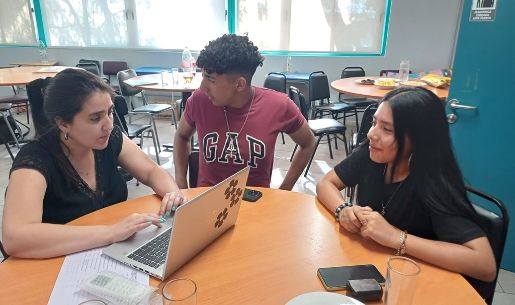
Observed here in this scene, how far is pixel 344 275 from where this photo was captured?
3.16 feet

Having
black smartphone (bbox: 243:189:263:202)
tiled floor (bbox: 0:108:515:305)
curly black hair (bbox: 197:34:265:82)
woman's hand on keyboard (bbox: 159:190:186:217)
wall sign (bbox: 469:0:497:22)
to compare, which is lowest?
tiled floor (bbox: 0:108:515:305)

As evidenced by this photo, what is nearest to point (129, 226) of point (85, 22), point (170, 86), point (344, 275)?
point (344, 275)

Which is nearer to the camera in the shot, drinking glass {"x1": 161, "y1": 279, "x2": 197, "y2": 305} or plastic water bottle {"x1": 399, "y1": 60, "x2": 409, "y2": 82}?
drinking glass {"x1": 161, "y1": 279, "x2": 197, "y2": 305}

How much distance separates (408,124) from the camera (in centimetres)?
121

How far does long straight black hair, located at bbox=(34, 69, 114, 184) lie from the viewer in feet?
4.22

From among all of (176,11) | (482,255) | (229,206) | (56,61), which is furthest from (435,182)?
(56,61)

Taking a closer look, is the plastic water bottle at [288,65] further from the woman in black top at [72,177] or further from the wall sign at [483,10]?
the woman in black top at [72,177]

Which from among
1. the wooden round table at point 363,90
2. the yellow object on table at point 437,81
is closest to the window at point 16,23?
the wooden round table at point 363,90

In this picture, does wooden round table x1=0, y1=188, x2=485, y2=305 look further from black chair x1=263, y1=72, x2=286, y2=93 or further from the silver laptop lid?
black chair x1=263, y1=72, x2=286, y2=93

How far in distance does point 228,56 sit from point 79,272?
106cm

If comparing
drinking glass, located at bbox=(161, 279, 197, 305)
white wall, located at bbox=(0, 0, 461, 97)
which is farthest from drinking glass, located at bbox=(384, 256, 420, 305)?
white wall, located at bbox=(0, 0, 461, 97)

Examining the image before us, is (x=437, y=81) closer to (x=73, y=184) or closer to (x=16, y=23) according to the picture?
(x=73, y=184)

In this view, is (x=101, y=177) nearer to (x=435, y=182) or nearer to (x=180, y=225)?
(x=180, y=225)

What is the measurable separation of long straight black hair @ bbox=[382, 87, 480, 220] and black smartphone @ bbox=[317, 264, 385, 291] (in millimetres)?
346
